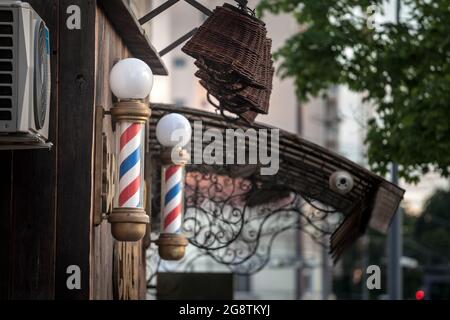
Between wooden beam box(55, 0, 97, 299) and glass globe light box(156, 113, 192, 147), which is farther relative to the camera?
glass globe light box(156, 113, 192, 147)

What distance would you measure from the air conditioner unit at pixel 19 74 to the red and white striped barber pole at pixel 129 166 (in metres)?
1.28

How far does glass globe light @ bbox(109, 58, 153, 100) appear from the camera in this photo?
31.3 ft

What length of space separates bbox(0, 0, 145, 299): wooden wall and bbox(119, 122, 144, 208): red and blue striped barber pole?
1.78 feet

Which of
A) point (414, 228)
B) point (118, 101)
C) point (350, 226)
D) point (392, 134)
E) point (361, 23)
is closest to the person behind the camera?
point (118, 101)

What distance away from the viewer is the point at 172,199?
12656mm

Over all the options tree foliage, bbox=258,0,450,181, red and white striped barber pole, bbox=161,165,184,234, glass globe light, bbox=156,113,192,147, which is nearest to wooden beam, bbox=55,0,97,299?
glass globe light, bbox=156,113,192,147

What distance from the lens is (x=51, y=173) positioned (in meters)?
9.07

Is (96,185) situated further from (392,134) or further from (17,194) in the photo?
(392,134)

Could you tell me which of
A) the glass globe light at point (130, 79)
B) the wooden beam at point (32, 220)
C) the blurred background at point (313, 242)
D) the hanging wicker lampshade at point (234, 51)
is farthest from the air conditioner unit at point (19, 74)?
the blurred background at point (313, 242)

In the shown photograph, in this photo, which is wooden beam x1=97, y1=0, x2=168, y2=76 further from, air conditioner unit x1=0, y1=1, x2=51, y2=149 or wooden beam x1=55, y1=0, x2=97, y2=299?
air conditioner unit x1=0, y1=1, x2=51, y2=149
